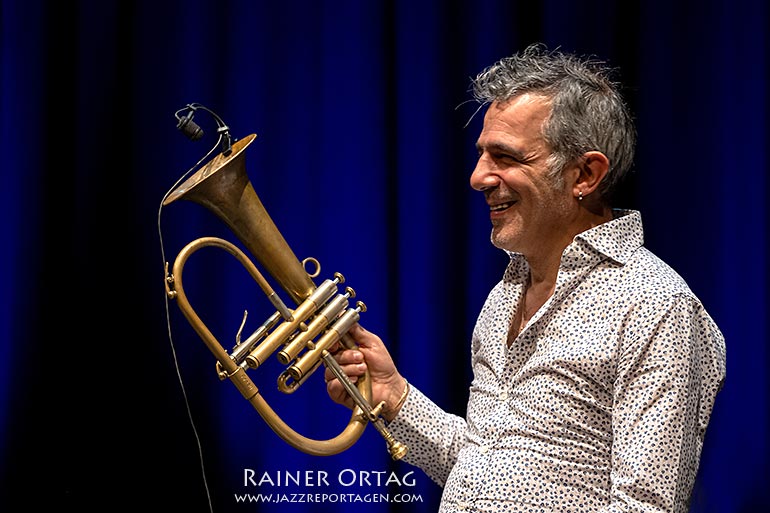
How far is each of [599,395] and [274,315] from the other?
0.54 meters

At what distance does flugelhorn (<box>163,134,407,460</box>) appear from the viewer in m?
1.59

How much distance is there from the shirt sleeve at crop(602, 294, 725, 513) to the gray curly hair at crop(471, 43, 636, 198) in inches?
11.5

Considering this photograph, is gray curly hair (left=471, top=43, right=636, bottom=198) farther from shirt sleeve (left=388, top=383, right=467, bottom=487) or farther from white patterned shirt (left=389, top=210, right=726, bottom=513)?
shirt sleeve (left=388, top=383, right=467, bottom=487)

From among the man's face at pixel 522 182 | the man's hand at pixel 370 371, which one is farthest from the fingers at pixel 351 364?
the man's face at pixel 522 182

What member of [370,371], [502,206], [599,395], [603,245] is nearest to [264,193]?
[370,371]

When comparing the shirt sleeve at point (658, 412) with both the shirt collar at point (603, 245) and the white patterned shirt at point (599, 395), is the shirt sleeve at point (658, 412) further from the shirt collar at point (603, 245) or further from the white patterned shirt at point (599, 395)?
the shirt collar at point (603, 245)

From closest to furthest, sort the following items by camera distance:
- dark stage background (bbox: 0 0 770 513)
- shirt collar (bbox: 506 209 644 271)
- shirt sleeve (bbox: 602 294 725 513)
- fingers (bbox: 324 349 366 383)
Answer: shirt sleeve (bbox: 602 294 725 513)
shirt collar (bbox: 506 209 644 271)
fingers (bbox: 324 349 366 383)
dark stage background (bbox: 0 0 770 513)

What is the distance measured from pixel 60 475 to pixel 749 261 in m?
1.74

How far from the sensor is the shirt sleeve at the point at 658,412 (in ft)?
4.48

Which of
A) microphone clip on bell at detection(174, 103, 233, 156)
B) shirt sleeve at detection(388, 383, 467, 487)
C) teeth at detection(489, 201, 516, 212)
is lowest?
shirt sleeve at detection(388, 383, 467, 487)

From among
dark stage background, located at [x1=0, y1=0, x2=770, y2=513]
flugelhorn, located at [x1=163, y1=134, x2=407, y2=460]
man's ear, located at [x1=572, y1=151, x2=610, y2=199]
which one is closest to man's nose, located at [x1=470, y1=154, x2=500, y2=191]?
man's ear, located at [x1=572, y1=151, x2=610, y2=199]

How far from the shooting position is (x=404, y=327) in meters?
2.50

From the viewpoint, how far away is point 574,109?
161 cm

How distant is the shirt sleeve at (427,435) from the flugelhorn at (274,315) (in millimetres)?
76
